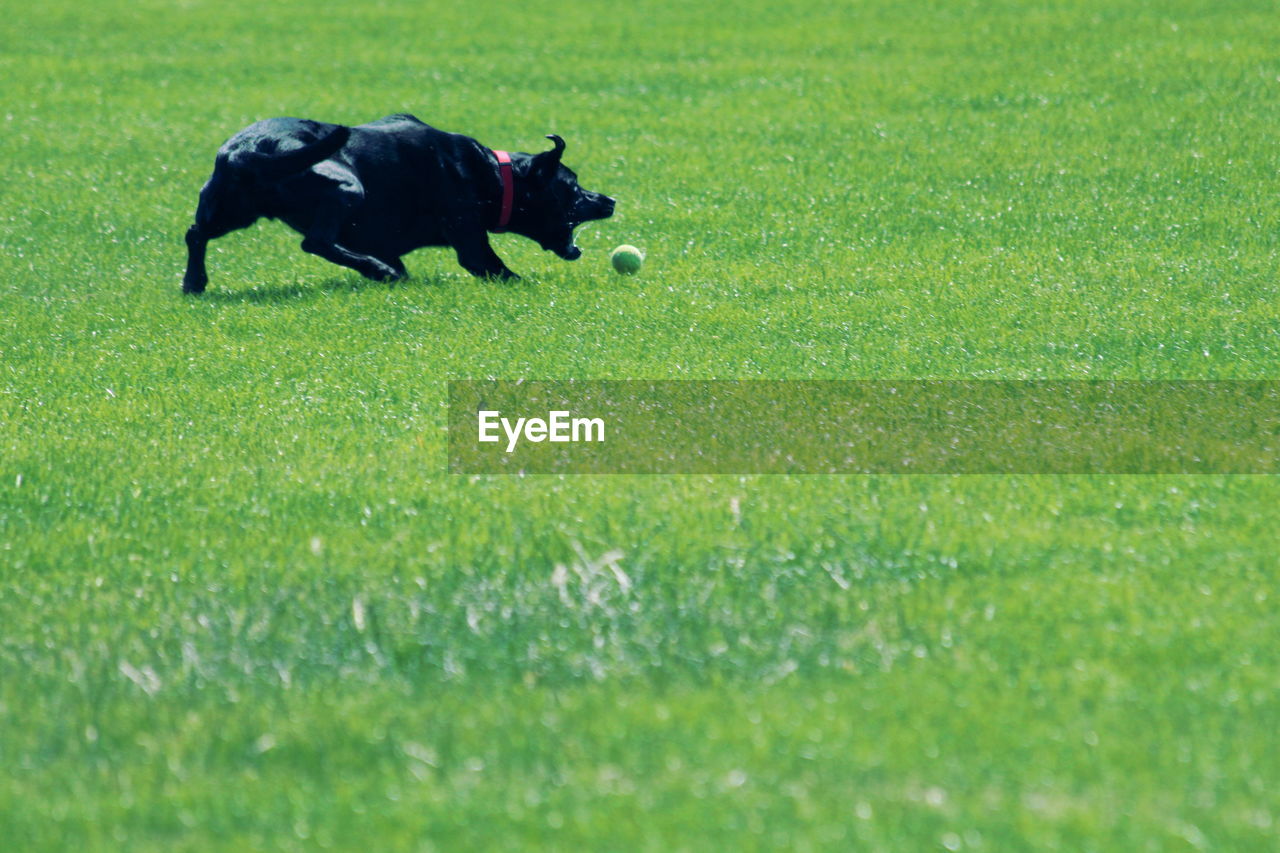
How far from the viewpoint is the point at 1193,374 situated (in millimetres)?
8211

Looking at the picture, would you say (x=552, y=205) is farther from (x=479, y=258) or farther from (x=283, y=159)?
(x=283, y=159)

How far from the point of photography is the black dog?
1043 cm

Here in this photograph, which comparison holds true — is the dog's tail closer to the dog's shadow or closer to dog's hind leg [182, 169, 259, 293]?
dog's hind leg [182, 169, 259, 293]

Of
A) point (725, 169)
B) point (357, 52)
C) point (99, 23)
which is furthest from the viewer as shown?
point (99, 23)

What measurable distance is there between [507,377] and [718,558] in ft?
9.24

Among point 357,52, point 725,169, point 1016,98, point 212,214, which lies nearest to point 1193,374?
point 212,214

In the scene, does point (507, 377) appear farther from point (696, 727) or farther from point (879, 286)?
point (696, 727)

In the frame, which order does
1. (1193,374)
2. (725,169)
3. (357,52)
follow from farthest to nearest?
(357,52)
(725,169)
(1193,374)

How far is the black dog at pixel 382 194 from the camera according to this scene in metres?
10.4

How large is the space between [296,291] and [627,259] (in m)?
2.38

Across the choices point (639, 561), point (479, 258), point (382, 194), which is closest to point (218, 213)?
point (382, 194)

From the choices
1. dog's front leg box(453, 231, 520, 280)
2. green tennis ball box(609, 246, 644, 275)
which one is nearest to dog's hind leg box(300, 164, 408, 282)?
dog's front leg box(453, 231, 520, 280)

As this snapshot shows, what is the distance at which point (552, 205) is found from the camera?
1132 centimetres

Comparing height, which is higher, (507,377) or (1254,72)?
(1254,72)
